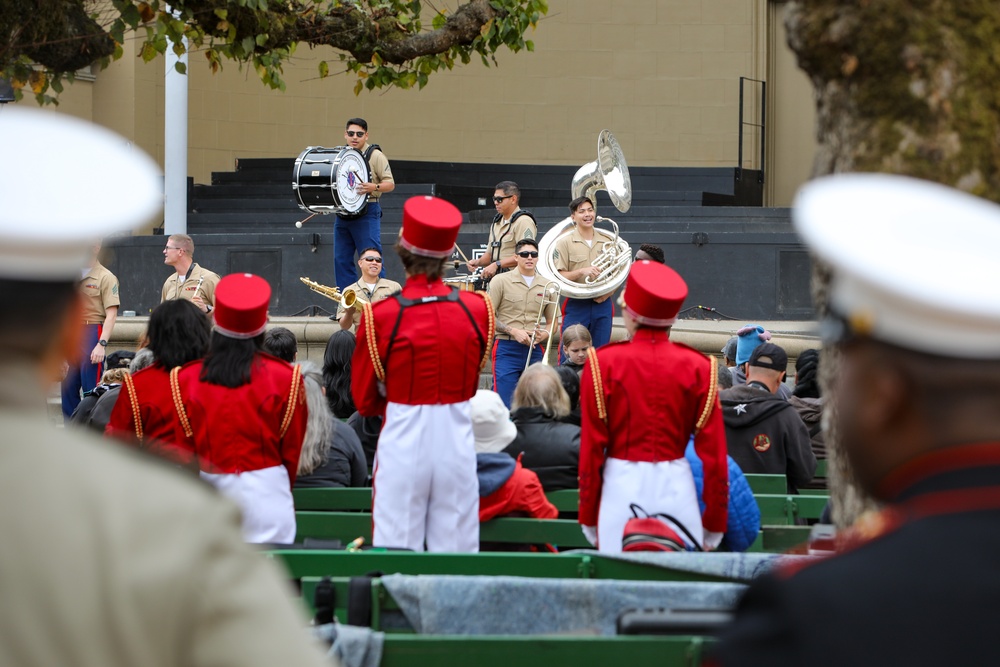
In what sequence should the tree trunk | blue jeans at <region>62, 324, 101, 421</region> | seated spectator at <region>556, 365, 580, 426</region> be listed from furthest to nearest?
blue jeans at <region>62, 324, 101, 421</region> → seated spectator at <region>556, 365, 580, 426</region> → the tree trunk

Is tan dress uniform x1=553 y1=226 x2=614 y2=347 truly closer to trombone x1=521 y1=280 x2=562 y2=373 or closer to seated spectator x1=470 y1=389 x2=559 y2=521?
trombone x1=521 y1=280 x2=562 y2=373

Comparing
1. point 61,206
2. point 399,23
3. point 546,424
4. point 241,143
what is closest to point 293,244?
point 241,143

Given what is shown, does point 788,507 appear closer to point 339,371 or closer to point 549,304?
point 339,371

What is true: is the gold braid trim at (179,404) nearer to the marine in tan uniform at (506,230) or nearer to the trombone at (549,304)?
the trombone at (549,304)

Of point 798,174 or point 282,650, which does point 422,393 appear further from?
point 798,174

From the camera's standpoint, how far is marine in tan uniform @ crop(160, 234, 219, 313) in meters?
10.1

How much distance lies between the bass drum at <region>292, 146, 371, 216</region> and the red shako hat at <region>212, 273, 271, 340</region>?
19.7 ft

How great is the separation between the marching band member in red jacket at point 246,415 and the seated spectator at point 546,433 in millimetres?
1136

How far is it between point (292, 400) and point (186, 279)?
5661 millimetres

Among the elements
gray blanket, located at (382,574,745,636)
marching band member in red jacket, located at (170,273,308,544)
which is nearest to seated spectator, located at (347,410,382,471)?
marching band member in red jacket, located at (170,273,308,544)

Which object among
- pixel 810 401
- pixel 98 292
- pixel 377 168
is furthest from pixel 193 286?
pixel 810 401

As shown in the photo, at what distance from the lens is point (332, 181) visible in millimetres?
10914

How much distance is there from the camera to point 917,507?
4.40 feet

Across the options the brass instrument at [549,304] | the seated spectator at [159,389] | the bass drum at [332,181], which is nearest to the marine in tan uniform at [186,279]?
the bass drum at [332,181]
